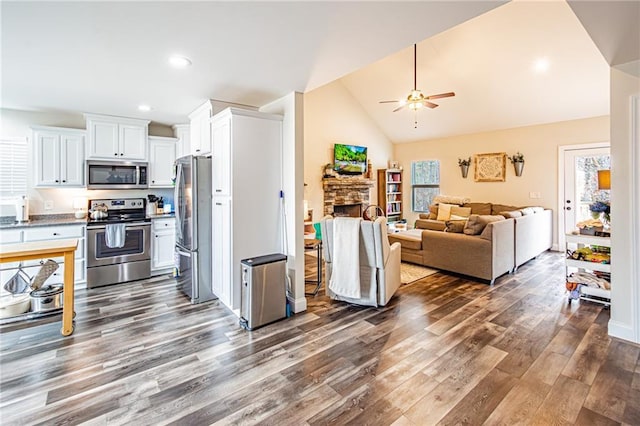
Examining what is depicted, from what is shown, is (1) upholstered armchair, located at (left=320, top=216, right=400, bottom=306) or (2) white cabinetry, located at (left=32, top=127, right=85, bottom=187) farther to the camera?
(2) white cabinetry, located at (left=32, top=127, right=85, bottom=187)

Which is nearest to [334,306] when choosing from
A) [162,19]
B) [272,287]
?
[272,287]

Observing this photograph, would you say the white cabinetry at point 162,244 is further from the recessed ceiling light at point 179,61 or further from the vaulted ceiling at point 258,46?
the recessed ceiling light at point 179,61

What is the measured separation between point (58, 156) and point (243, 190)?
10.1ft

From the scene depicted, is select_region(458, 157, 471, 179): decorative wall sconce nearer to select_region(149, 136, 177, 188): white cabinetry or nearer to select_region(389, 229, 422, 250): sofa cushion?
select_region(389, 229, 422, 250): sofa cushion

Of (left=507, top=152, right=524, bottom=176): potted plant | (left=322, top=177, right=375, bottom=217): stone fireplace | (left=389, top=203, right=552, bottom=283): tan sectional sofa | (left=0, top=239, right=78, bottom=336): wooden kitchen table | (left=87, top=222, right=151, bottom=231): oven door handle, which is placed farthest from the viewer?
(left=322, top=177, right=375, bottom=217): stone fireplace

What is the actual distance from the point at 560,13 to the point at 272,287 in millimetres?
5368

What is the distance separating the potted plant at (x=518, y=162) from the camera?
22.1ft

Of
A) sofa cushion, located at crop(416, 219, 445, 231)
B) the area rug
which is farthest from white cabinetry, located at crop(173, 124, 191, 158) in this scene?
sofa cushion, located at crop(416, 219, 445, 231)

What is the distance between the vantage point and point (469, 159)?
7629mm

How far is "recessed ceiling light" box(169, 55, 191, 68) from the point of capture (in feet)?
8.34

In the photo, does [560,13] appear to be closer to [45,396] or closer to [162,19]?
[162,19]

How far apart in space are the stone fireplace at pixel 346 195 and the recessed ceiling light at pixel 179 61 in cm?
483

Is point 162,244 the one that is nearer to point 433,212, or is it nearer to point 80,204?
point 80,204

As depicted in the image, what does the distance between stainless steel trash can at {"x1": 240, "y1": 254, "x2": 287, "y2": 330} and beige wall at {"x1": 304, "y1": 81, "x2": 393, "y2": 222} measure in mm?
3977
